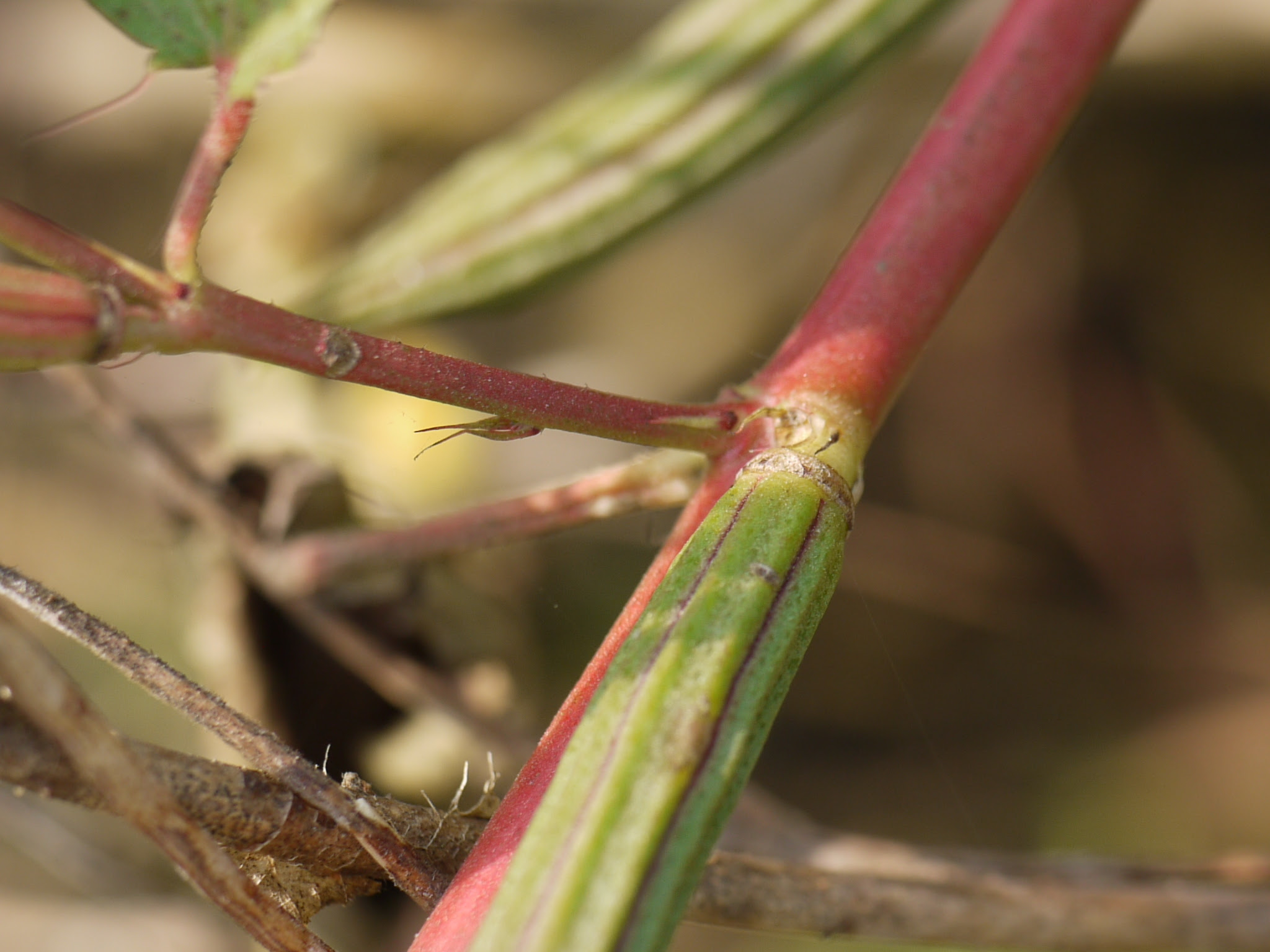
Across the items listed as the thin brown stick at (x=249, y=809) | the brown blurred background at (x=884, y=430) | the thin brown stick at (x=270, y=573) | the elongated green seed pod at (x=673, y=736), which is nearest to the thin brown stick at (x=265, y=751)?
the thin brown stick at (x=249, y=809)

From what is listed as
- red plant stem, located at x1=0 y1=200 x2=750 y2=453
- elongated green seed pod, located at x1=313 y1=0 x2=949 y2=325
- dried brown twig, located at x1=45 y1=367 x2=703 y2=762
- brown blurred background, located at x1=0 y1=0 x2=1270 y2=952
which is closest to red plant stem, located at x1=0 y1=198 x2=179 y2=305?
red plant stem, located at x1=0 y1=200 x2=750 y2=453

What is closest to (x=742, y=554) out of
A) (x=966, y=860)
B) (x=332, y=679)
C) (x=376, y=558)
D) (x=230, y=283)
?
(x=376, y=558)

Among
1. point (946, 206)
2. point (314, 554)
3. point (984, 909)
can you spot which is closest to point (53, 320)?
point (946, 206)

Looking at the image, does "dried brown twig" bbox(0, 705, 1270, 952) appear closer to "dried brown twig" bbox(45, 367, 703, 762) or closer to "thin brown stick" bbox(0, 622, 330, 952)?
"thin brown stick" bbox(0, 622, 330, 952)

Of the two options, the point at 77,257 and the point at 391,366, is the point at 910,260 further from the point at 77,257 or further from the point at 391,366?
the point at 77,257

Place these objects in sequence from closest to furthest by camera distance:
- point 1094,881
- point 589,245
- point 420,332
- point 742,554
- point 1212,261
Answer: point 742,554
point 1094,881
point 589,245
point 420,332
point 1212,261

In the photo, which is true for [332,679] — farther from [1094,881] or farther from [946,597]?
[946,597]
